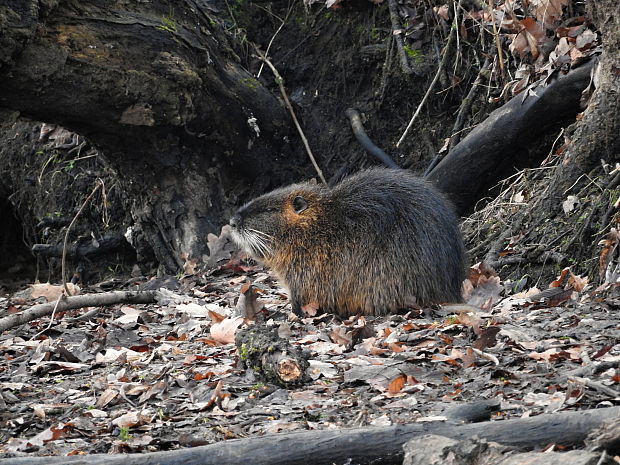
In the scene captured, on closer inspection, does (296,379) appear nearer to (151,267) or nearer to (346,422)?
(346,422)

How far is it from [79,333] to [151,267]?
10.3ft

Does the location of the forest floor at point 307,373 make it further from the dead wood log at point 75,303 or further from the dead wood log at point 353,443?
the dead wood log at point 353,443

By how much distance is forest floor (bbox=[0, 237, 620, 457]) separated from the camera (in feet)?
10.00

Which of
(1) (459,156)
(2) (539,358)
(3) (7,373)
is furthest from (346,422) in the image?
(1) (459,156)

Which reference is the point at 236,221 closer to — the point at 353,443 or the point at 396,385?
the point at 396,385

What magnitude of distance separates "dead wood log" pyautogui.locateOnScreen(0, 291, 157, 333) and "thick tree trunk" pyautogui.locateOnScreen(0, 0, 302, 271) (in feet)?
5.30

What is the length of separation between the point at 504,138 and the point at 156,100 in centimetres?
292

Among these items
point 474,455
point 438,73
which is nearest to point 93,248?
point 438,73

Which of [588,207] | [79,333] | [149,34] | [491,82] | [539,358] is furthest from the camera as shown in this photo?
[491,82]

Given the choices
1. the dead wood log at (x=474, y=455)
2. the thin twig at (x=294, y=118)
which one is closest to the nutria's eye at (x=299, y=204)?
the thin twig at (x=294, y=118)

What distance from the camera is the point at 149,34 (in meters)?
6.38

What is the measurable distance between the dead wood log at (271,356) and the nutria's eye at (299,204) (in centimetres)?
179

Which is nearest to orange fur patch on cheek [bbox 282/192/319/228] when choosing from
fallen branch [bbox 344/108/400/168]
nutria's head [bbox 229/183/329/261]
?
nutria's head [bbox 229/183/329/261]

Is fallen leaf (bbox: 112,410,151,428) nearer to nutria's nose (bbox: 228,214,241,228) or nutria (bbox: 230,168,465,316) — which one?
nutria (bbox: 230,168,465,316)
